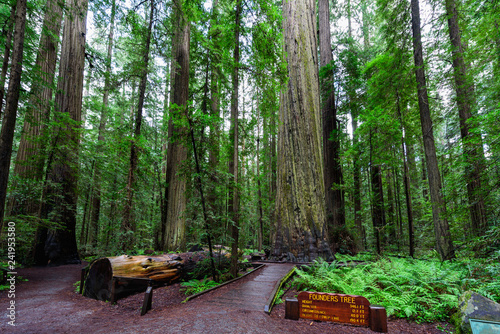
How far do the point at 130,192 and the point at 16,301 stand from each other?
12.1 feet

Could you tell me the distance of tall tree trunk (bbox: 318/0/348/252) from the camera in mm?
9992

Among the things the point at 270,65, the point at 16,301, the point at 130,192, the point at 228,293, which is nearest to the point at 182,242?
the point at 130,192

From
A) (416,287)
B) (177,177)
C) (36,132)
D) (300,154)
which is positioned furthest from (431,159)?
(36,132)

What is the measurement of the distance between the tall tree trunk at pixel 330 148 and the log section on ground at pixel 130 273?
6.01m

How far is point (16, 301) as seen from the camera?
514 centimetres

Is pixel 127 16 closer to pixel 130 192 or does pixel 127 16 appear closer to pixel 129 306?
pixel 130 192

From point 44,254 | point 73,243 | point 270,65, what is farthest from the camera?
point 73,243

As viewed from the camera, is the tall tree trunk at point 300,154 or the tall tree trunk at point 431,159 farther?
the tall tree trunk at point 431,159

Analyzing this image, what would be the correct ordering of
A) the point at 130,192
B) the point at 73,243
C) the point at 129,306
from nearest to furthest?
the point at 129,306, the point at 130,192, the point at 73,243

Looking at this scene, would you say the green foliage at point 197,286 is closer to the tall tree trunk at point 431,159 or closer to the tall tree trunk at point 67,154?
the tall tree trunk at point 67,154

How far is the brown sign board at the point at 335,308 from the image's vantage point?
3271mm

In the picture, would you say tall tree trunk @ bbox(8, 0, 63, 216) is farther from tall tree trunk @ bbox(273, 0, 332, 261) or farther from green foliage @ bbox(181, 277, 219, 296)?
tall tree trunk @ bbox(273, 0, 332, 261)

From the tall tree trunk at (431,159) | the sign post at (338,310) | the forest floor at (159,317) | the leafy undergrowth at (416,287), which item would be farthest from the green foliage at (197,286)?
the tall tree trunk at (431,159)

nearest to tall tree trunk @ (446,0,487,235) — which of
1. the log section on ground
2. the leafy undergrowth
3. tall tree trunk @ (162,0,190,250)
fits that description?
the leafy undergrowth
